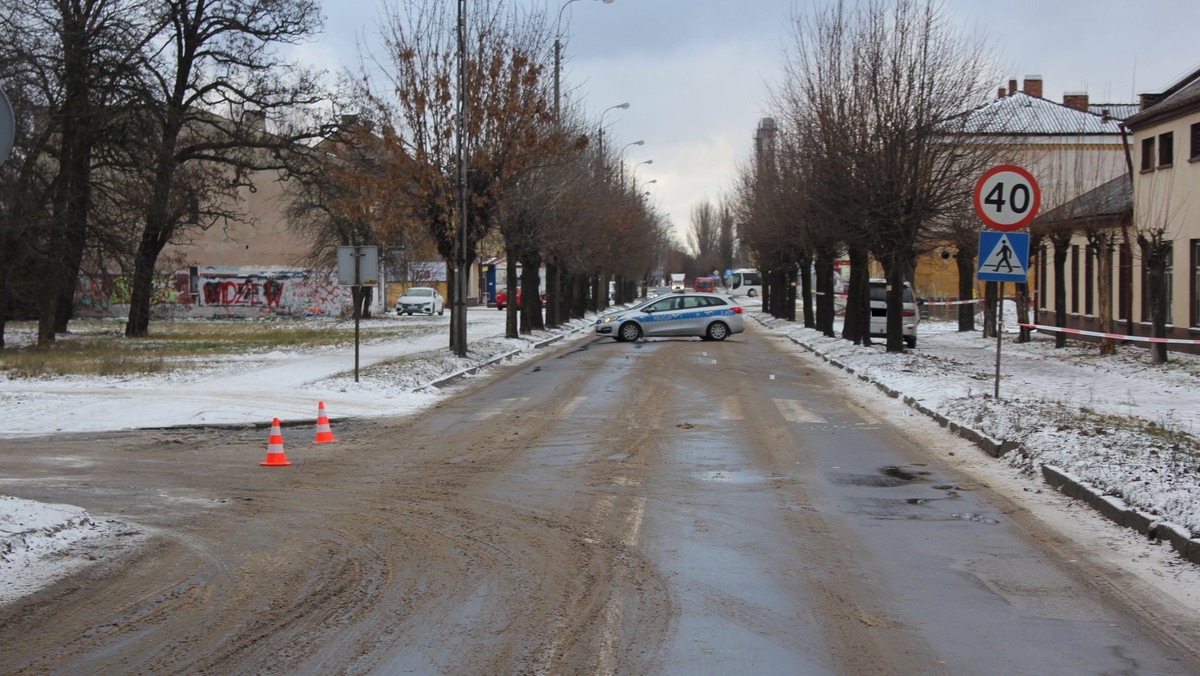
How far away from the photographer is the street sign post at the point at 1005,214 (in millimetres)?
14727

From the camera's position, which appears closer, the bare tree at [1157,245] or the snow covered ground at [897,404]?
the snow covered ground at [897,404]

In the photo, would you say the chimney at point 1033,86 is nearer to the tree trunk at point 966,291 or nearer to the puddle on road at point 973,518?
the tree trunk at point 966,291

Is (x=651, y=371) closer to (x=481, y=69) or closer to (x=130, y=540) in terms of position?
(x=481, y=69)

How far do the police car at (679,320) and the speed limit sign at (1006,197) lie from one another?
72.4 feet

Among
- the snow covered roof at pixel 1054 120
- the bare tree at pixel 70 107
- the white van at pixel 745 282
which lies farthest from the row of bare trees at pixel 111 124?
the white van at pixel 745 282

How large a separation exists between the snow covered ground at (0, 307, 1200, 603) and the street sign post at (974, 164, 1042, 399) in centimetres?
185

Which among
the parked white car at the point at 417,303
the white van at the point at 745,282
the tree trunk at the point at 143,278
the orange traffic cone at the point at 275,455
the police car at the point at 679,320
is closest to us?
the orange traffic cone at the point at 275,455

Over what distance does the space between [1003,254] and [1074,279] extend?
25.3m

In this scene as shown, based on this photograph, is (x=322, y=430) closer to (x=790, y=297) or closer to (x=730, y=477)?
(x=730, y=477)

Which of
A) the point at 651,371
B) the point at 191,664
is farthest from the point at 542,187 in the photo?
the point at 191,664

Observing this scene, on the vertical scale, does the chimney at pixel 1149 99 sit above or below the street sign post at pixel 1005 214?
above

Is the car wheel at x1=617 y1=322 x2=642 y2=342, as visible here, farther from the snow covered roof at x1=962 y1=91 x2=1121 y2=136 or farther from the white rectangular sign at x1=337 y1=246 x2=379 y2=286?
the snow covered roof at x1=962 y1=91 x2=1121 y2=136

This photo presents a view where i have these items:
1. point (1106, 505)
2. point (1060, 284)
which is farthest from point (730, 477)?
point (1060, 284)

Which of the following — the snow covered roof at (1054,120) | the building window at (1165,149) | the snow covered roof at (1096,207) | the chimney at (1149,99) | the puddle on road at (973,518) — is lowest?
the puddle on road at (973,518)
